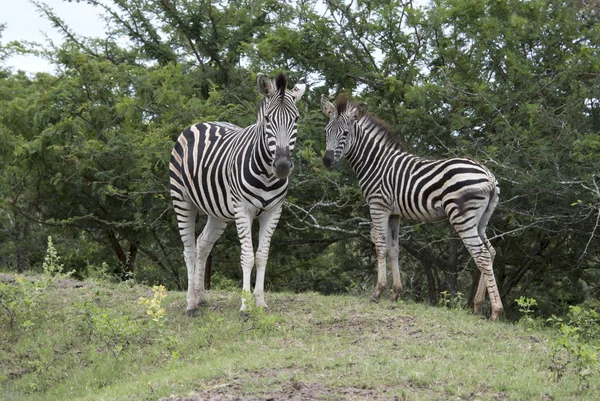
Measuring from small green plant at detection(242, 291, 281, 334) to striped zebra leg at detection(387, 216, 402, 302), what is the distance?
2.45m

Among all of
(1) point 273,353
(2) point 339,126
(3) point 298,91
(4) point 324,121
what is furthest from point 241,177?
(4) point 324,121

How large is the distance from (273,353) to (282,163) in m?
2.28

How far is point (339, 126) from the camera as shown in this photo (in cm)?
1062

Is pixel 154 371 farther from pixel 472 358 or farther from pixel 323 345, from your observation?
pixel 472 358

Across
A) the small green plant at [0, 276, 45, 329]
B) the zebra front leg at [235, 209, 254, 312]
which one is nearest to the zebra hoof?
the zebra front leg at [235, 209, 254, 312]

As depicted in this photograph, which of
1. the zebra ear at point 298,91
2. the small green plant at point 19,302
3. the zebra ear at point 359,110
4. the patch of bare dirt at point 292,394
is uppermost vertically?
the zebra ear at point 359,110

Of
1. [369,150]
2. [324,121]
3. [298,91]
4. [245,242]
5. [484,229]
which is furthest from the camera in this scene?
[324,121]

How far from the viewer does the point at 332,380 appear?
6.29 metres

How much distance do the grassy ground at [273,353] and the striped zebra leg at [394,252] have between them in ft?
0.90

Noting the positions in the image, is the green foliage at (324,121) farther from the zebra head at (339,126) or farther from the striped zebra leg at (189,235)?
the striped zebra leg at (189,235)

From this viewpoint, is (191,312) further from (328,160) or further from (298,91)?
(298,91)

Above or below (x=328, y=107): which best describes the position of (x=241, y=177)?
below

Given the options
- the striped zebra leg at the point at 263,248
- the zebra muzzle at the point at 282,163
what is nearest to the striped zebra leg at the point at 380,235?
the striped zebra leg at the point at 263,248

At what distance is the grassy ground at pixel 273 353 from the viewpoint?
6199 mm
